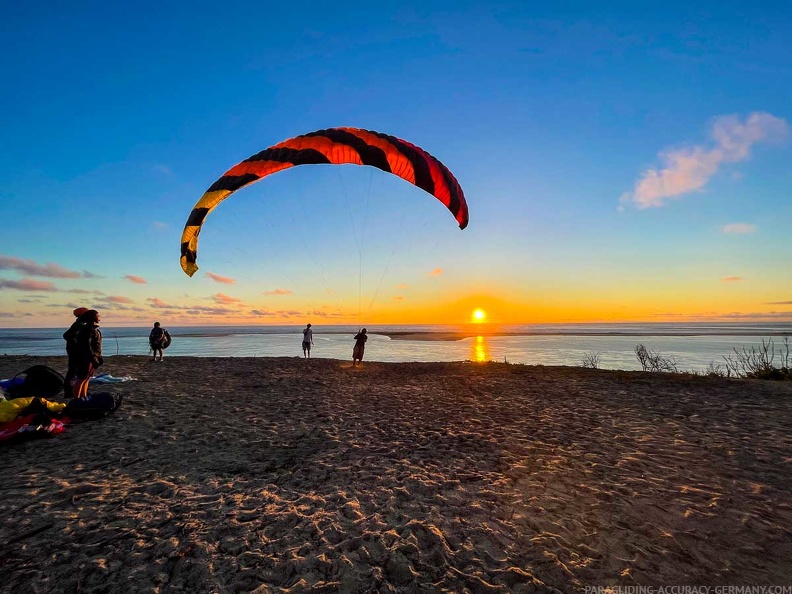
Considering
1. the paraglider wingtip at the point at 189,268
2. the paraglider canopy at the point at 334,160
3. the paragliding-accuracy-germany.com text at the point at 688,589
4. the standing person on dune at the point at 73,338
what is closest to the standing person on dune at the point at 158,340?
the paraglider wingtip at the point at 189,268

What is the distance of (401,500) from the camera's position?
421 cm

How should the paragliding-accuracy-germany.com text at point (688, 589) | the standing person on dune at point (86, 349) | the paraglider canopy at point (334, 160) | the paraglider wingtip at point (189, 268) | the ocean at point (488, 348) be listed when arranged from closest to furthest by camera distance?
the paragliding-accuracy-germany.com text at point (688, 589) → the standing person on dune at point (86, 349) → the paraglider canopy at point (334, 160) → the paraglider wingtip at point (189, 268) → the ocean at point (488, 348)

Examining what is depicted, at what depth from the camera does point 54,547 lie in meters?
3.23

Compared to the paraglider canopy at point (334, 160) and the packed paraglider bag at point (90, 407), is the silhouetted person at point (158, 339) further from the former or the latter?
the packed paraglider bag at point (90, 407)

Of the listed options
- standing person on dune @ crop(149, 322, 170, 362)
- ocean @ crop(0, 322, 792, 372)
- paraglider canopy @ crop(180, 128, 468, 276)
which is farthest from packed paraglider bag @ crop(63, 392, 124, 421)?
ocean @ crop(0, 322, 792, 372)

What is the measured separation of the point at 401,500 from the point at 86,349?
7.74m

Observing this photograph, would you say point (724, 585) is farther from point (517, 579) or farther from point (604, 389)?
point (604, 389)

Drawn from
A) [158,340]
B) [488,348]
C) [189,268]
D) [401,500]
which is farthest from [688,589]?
[488,348]

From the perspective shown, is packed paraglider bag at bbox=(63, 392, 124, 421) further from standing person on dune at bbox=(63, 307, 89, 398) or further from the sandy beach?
standing person on dune at bbox=(63, 307, 89, 398)

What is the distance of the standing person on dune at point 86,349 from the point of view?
7816 mm

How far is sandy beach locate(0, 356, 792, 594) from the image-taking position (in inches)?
117

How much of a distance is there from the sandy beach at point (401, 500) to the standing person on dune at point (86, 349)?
3.29 feet

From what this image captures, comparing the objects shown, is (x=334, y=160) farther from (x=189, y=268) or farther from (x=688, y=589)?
(x=688, y=589)

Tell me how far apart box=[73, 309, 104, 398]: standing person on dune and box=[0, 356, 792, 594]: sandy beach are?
100 cm
